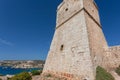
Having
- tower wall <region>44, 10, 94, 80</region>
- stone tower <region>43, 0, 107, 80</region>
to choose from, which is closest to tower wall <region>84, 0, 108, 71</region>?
stone tower <region>43, 0, 107, 80</region>

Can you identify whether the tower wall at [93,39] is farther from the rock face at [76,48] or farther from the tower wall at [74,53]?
the tower wall at [74,53]

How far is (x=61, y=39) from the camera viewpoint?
37.6 feet

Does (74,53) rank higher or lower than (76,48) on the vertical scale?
lower

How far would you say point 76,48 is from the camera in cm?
880

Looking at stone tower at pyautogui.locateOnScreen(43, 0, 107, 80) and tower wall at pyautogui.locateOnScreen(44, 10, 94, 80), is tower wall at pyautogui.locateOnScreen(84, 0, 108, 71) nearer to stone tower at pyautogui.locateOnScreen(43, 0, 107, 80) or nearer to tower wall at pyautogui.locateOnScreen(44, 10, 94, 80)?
stone tower at pyautogui.locateOnScreen(43, 0, 107, 80)

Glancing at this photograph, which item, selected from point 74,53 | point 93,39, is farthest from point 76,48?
point 93,39

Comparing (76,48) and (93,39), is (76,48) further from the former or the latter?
(93,39)

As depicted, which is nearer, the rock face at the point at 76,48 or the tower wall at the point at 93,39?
the rock face at the point at 76,48

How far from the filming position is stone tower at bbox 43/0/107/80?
25.3 feet

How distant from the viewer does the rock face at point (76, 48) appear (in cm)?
773

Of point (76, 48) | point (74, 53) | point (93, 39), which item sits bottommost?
point (74, 53)

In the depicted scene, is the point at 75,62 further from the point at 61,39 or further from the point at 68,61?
the point at 61,39

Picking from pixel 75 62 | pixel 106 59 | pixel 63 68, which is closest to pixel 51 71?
pixel 63 68

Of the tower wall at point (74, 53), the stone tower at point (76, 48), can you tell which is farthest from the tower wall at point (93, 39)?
the tower wall at point (74, 53)
